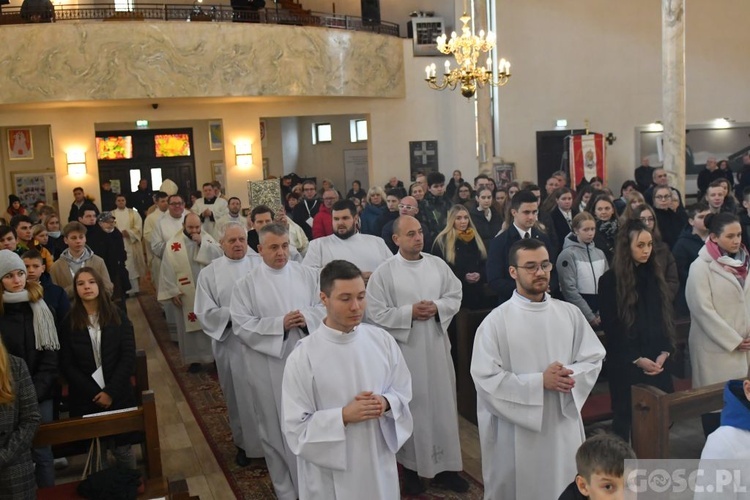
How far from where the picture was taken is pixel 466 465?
6344 millimetres

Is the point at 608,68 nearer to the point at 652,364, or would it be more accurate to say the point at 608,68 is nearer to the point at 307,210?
the point at 307,210

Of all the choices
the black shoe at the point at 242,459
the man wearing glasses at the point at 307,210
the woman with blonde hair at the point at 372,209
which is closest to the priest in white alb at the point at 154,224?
the man wearing glasses at the point at 307,210

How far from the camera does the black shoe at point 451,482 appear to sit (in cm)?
588

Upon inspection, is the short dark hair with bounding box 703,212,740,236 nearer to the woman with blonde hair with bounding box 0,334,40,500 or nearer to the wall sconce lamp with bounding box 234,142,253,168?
the woman with blonde hair with bounding box 0,334,40,500

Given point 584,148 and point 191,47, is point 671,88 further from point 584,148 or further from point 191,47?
point 191,47

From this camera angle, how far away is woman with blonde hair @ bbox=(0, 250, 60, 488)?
17.9 ft

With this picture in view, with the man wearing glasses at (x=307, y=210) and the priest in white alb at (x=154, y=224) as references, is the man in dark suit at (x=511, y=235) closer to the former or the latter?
the man wearing glasses at (x=307, y=210)

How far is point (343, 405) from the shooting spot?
13.9 ft

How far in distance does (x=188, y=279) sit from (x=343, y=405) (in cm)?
592

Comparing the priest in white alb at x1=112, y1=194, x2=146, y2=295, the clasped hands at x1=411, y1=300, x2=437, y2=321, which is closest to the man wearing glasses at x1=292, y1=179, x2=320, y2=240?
the priest in white alb at x1=112, y1=194, x2=146, y2=295

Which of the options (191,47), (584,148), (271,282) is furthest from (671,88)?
(271,282)

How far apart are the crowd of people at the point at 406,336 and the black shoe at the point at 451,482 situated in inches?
0.7

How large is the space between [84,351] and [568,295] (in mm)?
3956

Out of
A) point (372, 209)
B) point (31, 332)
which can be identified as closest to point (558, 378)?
point (31, 332)
